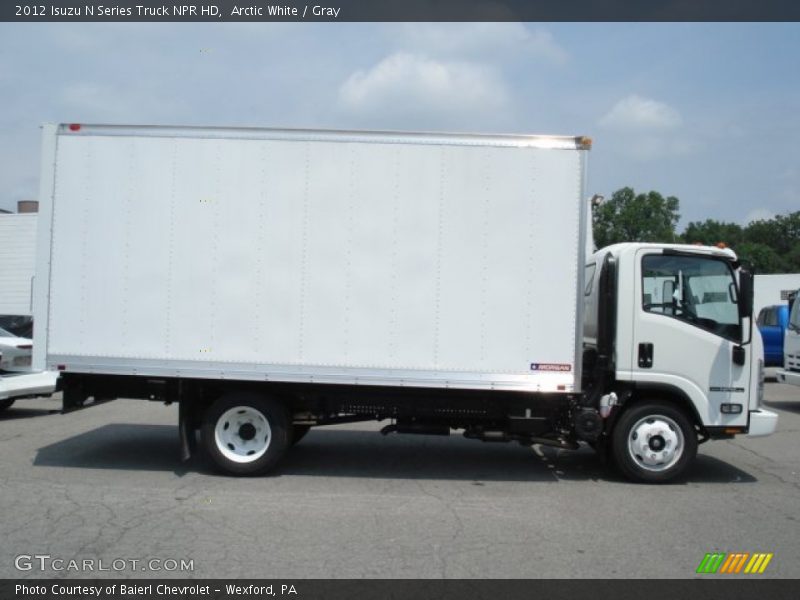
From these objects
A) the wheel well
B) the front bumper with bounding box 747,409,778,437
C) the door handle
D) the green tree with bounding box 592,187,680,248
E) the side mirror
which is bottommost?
the front bumper with bounding box 747,409,778,437

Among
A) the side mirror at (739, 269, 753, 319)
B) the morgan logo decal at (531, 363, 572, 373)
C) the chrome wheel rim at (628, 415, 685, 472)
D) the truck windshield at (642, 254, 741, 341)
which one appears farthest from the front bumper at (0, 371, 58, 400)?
the side mirror at (739, 269, 753, 319)

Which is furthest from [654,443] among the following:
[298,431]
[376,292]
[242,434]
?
[242,434]

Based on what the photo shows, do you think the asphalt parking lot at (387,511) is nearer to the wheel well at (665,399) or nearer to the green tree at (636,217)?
the wheel well at (665,399)

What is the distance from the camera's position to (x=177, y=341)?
7320 mm

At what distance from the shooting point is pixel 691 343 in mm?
7336

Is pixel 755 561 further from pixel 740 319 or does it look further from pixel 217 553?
pixel 217 553

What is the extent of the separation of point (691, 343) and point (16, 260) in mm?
24339

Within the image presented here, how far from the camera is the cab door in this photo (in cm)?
732

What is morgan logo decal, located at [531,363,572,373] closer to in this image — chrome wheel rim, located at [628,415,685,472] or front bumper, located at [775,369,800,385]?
chrome wheel rim, located at [628,415,685,472]

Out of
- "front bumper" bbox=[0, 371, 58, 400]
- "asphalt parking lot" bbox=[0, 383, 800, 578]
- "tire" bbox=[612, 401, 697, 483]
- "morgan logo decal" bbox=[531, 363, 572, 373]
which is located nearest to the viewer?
"asphalt parking lot" bbox=[0, 383, 800, 578]

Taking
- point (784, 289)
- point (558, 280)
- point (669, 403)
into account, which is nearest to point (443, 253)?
point (558, 280)

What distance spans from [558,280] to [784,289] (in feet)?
94.1

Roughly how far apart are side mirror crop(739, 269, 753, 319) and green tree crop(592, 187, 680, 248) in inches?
1157

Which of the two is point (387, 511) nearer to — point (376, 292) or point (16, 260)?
point (376, 292)
